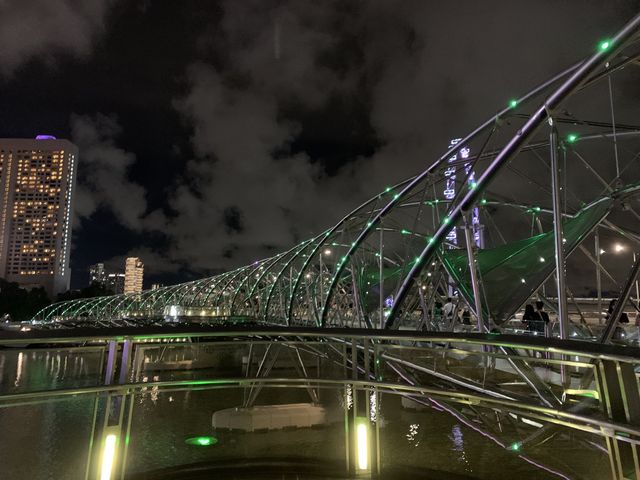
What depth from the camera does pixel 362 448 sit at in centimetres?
559

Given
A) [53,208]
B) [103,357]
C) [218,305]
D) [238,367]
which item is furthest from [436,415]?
[53,208]

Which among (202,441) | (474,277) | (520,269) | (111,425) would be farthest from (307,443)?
(520,269)

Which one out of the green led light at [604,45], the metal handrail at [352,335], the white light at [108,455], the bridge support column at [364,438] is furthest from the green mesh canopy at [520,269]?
the white light at [108,455]

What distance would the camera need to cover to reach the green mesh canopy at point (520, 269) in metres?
17.5

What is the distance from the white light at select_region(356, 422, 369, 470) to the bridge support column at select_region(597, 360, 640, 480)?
276 cm

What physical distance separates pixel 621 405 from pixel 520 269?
17480 millimetres

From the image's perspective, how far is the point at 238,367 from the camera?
149 ft

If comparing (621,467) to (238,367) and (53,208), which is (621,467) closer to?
(238,367)

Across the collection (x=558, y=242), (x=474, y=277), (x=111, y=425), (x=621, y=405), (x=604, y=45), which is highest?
(x=604, y=45)

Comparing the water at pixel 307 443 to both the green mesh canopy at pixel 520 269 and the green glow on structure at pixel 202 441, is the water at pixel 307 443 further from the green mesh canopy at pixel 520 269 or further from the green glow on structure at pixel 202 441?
the green mesh canopy at pixel 520 269

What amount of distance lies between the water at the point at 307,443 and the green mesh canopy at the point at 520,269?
14.7 ft

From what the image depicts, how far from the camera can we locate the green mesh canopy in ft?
57.6

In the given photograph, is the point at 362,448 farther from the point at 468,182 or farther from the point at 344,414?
the point at 468,182

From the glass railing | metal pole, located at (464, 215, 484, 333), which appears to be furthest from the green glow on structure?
metal pole, located at (464, 215, 484, 333)
